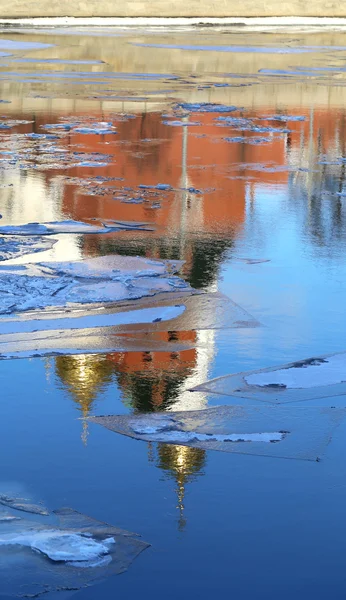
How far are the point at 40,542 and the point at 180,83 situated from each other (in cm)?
2176

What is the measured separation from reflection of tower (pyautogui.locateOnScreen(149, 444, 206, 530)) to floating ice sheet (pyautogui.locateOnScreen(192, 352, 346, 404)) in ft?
3.16

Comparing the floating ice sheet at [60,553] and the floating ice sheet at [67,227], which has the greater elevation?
the floating ice sheet at [67,227]

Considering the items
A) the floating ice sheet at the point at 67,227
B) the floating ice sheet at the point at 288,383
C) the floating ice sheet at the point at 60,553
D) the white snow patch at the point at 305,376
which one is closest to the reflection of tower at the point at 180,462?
the floating ice sheet at the point at 60,553

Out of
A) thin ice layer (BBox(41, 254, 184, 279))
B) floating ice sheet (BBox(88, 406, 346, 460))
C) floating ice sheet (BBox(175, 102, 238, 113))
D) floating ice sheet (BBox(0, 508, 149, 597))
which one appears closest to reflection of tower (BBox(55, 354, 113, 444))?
floating ice sheet (BBox(88, 406, 346, 460))

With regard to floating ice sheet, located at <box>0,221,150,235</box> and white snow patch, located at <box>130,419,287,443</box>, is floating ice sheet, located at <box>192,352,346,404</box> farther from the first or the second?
floating ice sheet, located at <box>0,221,150,235</box>

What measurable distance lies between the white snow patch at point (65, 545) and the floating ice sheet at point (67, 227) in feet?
21.2

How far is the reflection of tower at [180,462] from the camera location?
606cm

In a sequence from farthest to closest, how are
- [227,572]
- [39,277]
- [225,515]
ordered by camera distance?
[39,277], [225,515], [227,572]

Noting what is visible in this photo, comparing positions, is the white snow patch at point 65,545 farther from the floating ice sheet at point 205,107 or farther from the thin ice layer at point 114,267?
the floating ice sheet at point 205,107

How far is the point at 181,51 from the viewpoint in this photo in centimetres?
3375

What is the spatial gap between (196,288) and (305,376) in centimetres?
227

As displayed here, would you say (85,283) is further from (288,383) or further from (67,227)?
(288,383)

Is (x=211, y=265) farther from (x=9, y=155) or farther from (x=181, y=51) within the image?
(x=181, y=51)

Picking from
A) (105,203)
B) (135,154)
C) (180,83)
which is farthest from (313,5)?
(105,203)
